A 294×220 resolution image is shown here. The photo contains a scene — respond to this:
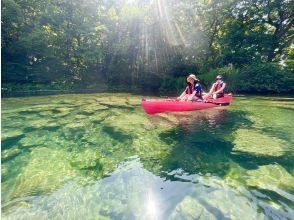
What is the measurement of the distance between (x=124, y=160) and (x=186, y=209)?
95.3 inches

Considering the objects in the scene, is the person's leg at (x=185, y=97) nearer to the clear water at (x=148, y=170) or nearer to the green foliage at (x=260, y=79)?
the clear water at (x=148, y=170)

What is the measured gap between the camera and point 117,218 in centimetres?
366

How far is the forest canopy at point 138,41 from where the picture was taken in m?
28.1

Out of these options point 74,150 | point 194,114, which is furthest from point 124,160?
point 194,114

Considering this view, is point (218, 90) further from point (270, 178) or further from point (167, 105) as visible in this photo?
point (270, 178)

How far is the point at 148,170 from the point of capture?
5418 millimetres

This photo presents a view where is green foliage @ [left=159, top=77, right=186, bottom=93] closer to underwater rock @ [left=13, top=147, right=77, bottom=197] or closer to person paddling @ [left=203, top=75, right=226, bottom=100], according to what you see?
person paddling @ [left=203, top=75, right=226, bottom=100]

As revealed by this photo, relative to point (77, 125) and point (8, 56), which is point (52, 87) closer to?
point (8, 56)

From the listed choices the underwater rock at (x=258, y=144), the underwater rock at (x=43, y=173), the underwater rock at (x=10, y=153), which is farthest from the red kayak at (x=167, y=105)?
the underwater rock at (x=10, y=153)

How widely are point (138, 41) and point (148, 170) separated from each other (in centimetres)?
2623

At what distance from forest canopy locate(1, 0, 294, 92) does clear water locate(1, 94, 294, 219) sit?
17470 millimetres

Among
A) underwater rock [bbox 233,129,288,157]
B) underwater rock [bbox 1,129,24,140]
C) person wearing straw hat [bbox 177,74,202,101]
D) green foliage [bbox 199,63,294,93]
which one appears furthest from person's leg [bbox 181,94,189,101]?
green foliage [bbox 199,63,294,93]

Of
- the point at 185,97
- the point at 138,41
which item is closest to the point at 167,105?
the point at 185,97

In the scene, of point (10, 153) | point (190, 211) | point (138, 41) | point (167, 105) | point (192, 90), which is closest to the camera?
point (190, 211)
